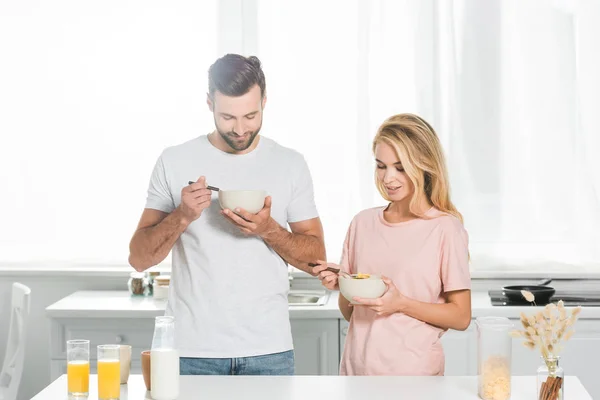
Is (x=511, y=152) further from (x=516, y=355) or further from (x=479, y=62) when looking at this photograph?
(x=516, y=355)

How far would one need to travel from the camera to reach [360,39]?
4.09m

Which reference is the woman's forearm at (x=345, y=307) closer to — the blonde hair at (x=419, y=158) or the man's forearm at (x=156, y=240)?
the blonde hair at (x=419, y=158)

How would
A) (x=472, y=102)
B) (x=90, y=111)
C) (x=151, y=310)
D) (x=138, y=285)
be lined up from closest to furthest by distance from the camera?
(x=151, y=310)
(x=138, y=285)
(x=472, y=102)
(x=90, y=111)

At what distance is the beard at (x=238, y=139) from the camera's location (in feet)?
8.07

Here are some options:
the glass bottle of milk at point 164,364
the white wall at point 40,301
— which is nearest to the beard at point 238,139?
the glass bottle of milk at point 164,364

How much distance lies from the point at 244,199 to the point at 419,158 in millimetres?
473

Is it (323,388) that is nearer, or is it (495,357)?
(495,357)

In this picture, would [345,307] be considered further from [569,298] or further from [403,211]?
[569,298]

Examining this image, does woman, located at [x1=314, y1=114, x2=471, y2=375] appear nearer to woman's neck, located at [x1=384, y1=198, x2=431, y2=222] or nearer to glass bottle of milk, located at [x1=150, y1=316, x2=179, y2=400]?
woman's neck, located at [x1=384, y1=198, x2=431, y2=222]

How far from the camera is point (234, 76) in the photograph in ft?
8.06

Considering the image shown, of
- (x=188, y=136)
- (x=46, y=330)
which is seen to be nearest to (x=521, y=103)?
(x=188, y=136)

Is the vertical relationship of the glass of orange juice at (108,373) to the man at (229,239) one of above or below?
below

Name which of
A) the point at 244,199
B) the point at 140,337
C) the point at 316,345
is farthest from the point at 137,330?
the point at 244,199

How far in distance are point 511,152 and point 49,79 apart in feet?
6.86
